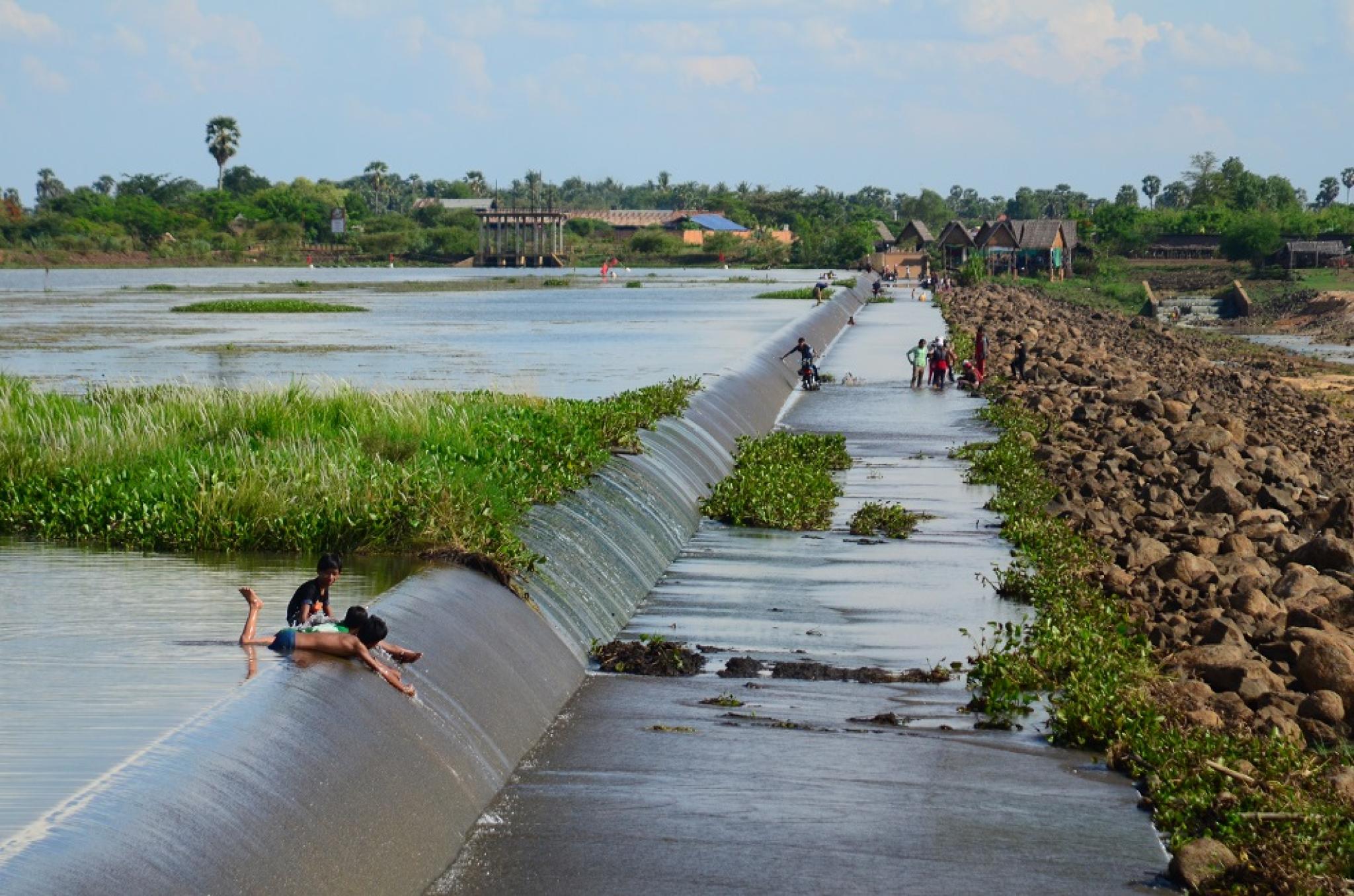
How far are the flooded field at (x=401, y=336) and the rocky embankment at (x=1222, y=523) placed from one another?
341 inches

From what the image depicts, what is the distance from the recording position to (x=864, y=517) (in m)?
20.5

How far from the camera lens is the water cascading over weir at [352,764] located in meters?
7.43

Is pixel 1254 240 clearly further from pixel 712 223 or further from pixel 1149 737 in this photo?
pixel 1149 737

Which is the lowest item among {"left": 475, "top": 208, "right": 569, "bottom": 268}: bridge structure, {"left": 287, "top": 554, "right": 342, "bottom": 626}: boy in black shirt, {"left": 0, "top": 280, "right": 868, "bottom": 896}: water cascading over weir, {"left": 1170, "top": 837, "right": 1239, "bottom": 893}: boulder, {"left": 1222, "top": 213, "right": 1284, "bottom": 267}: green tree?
{"left": 475, "top": 208, "right": 569, "bottom": 268}: bridge structure

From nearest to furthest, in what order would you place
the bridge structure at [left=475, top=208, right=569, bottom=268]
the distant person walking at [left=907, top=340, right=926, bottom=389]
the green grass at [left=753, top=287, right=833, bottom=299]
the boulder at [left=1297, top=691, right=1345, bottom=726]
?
the boulder at [left=1297, top=691, right=1345, bottom=726] < the distant person walking at [left=907, top=340, right=926, bottom=389] < the green grass at [left=753, top=287, right=833, bottom=299] < the bridge structure at [left=475, top=208, right=569, bottom=268]

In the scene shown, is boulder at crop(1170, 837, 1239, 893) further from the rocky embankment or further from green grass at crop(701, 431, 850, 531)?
green grass at crop(701, 431, 850, 531)

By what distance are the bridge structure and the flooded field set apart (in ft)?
202

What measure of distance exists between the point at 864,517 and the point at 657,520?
2.97 metres

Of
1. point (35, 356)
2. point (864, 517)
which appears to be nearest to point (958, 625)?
point (864, 517)

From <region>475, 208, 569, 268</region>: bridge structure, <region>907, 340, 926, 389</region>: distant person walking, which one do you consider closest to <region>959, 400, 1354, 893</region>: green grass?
<region>907, 340, 926, 389</region>: distant person walking

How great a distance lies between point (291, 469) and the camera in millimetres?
15742

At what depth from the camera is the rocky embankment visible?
1341 centimetres

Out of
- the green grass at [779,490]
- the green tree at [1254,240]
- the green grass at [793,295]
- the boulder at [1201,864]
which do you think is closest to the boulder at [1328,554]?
the green grass at [779,490]

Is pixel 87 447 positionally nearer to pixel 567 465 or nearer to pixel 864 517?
pixel 567 465
